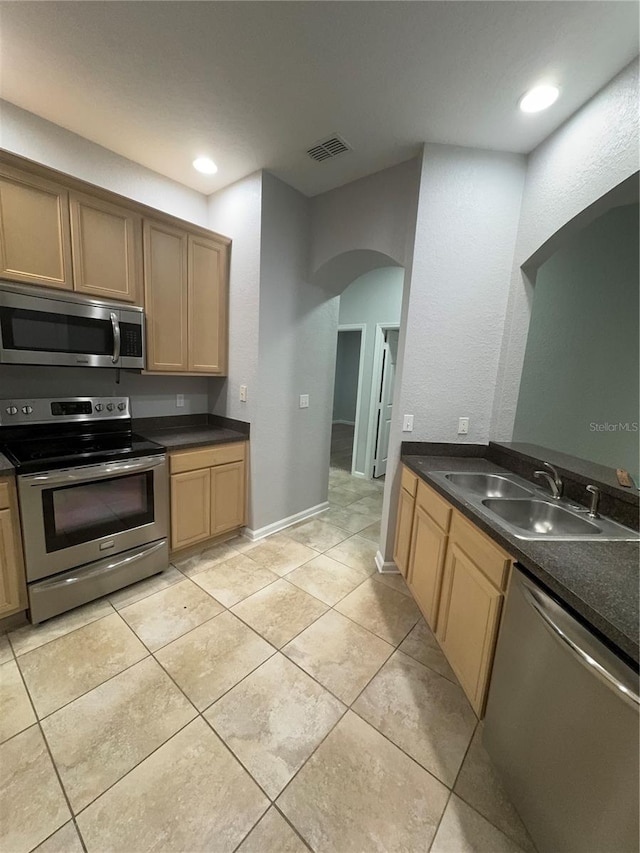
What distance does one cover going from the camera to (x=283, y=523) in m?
3.23

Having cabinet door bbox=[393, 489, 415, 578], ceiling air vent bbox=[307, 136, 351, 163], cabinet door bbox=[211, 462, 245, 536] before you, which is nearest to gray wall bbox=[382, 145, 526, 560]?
cabinet door bbox=[393, 489, 415, 578]

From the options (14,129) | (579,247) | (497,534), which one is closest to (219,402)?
(14,129)

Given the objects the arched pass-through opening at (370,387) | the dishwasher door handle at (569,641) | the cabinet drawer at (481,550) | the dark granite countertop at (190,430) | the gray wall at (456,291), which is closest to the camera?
→ the dishwasher door handle at (569,641)

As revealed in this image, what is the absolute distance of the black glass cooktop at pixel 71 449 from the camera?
5.95ft

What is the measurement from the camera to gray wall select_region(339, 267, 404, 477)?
4.28 m

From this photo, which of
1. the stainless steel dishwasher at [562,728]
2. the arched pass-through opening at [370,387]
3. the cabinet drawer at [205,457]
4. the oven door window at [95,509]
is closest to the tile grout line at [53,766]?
the oven door window at [95,509]

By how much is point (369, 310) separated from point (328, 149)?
7.82ft

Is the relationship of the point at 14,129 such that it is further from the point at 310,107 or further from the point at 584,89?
the point at 584,89

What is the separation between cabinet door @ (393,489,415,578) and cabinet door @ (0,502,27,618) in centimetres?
224

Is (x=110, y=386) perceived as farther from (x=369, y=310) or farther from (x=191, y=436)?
(x=369, y=310)

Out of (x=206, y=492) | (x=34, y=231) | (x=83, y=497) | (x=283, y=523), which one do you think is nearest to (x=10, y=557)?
(x=83, y=497)

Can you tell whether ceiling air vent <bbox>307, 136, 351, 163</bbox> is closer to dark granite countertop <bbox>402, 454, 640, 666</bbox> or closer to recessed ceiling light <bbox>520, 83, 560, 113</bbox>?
recessed ceiling light <bbox>520, 83, 560, 113</bbox>

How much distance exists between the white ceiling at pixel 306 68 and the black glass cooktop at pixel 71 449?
2003 millimetres

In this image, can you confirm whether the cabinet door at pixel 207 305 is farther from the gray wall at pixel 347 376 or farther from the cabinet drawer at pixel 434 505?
the gray wall at pixel 347 376
